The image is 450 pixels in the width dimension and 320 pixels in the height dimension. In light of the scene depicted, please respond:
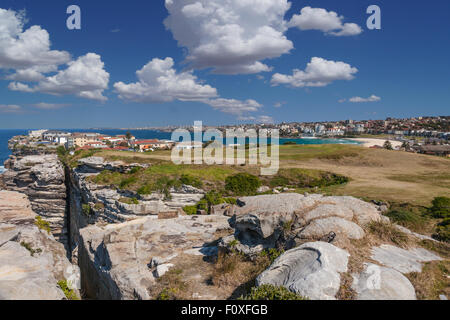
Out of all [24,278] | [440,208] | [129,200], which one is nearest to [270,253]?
[24,278]

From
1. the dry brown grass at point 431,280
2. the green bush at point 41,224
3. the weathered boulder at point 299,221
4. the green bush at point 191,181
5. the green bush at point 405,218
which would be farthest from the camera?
the green bush at point 41,224

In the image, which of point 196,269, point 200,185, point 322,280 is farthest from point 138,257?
point 200,185

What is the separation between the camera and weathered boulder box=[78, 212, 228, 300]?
8.21 meters

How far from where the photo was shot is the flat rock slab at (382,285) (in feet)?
16.2

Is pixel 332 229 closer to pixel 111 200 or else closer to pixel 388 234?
pixel 388 234

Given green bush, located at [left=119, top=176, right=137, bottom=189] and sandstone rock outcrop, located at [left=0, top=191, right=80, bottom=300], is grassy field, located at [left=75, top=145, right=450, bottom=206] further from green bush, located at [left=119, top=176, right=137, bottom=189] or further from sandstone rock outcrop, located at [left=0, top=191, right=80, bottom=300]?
sandstone rock outcrop, located at [left=0, top=191, right=80, bottom=300]

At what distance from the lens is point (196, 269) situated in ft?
28.9

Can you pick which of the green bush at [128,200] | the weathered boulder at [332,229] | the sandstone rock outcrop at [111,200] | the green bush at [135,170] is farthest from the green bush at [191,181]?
the weathered boulder at [332,229]

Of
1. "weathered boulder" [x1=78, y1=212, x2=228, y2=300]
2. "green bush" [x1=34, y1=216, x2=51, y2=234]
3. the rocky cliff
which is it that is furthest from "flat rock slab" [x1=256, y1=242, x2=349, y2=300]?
"green bush" [x1=34, y1=216, x2=51, y2=234]

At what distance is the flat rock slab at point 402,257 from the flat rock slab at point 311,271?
1146 mm

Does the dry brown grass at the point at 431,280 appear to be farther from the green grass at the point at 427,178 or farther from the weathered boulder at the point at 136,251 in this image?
the green grass at the point at 427,178

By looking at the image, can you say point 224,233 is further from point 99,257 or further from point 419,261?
point 419,261

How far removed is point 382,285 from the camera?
523 centimetres

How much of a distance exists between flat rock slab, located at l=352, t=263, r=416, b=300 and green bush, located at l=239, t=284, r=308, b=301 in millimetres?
1274
